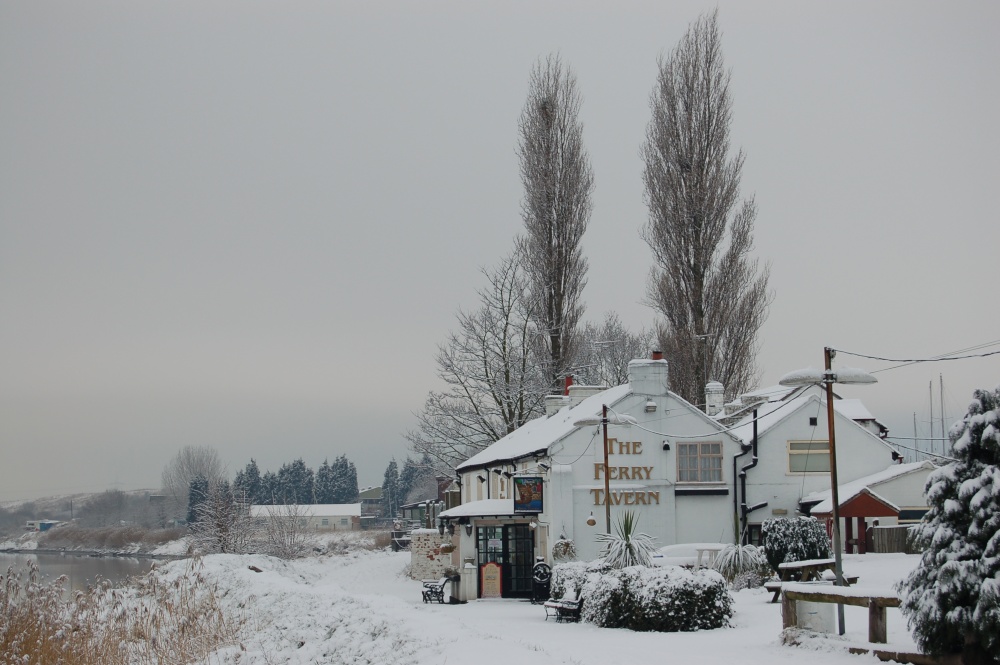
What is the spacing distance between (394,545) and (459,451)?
23.9 metres

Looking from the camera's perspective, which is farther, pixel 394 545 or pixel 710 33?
pixel 394 545

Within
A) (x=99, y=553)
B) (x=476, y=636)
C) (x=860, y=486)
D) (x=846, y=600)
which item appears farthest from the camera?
(x=99, y=553)

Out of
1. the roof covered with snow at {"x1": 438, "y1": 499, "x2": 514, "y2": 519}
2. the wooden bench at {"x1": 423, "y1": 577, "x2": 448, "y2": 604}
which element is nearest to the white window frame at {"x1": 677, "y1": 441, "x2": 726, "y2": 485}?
the roof covered with snow at {"x1": 438, "y1": 499, "x2": 514, "y2": 519}

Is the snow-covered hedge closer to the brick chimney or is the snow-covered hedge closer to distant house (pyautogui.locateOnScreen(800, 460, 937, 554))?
the brick chimney

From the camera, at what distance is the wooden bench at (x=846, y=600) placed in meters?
13.0

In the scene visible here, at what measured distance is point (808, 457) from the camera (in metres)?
33.1

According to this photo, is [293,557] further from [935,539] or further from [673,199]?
[935,539]

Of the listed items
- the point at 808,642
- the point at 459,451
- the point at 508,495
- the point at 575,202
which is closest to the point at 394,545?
the point at 459,451

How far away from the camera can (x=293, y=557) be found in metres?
49.8

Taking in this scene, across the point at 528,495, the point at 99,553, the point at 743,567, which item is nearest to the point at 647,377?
the point at 528,495

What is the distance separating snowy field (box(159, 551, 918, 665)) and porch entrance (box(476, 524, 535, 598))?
20.8 ft

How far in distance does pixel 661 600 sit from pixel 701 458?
13.5 meters

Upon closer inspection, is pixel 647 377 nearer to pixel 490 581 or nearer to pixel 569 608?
pixel 490 581

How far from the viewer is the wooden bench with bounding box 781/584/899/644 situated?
A: 42.5 ft
